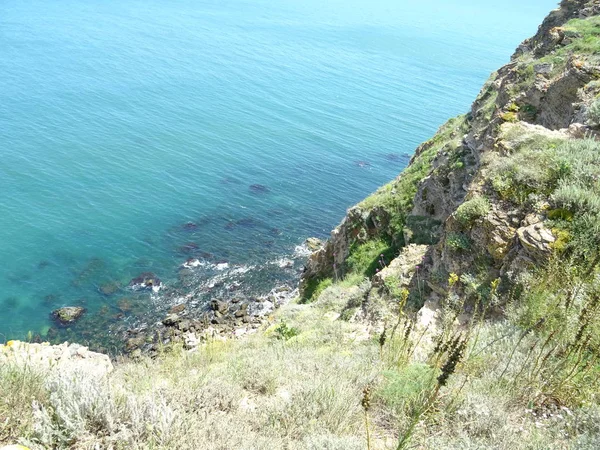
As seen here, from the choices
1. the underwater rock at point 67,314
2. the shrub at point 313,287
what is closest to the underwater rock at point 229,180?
the underwater rock at point 67,314

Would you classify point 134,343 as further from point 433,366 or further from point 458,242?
point 433,366

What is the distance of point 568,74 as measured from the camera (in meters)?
15.6

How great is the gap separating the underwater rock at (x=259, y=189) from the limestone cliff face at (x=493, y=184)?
623 inches

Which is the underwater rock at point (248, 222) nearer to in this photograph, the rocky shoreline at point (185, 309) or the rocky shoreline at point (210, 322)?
the rocky shoreline at point (185, 309)

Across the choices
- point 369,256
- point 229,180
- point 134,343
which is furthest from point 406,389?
point 229,180

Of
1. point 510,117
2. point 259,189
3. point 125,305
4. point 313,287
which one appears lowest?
point 125,305

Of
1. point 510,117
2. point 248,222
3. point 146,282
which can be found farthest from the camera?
point 248,222

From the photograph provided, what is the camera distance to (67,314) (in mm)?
24312

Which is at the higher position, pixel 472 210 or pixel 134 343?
pixel 472 210

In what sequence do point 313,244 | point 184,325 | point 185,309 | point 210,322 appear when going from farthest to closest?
point 313,244, point 185,309, point 210,322, point 184,325

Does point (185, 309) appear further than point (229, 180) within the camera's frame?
No

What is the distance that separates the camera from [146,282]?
2752 centimetres

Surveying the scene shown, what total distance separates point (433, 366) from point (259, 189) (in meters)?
35.1

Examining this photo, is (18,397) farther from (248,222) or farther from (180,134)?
(180,134)
